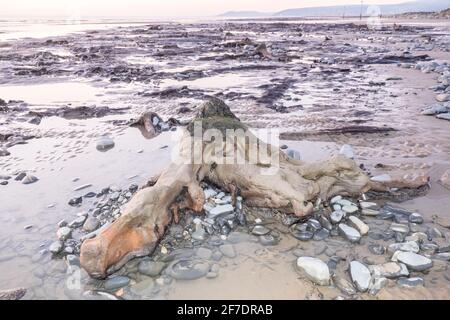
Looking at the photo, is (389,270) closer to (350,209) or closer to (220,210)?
(350,209)

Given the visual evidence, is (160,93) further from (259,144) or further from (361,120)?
(259,144)

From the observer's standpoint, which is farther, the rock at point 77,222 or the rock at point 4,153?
the rock at point 4,153

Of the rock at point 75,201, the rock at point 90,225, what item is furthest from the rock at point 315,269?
the rock at point 75,201

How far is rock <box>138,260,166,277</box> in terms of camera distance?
403 cm

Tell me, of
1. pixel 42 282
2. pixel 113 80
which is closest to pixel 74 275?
pixel 42 282

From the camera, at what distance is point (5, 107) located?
11062 mm

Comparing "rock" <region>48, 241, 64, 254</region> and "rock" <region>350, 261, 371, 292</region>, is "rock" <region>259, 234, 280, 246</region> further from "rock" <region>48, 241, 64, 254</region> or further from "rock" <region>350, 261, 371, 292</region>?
"rock" <region>48, 241, 64, 254</region>

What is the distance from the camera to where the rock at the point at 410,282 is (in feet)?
12.4

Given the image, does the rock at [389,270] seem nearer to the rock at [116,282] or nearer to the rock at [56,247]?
the rock at [116,282]

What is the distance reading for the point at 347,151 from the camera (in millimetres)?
7105

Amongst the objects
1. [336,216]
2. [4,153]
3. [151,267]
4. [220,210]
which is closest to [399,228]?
[336,216]

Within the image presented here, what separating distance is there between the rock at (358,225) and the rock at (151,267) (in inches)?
93.5

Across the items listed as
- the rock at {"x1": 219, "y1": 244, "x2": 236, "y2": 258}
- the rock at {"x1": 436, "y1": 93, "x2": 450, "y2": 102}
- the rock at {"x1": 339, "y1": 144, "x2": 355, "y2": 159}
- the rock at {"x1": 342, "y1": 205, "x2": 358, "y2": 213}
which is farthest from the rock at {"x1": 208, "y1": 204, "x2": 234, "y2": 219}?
the rock at {"x1": 436, "y1": 93, "x2": 450, "y2": 102}
